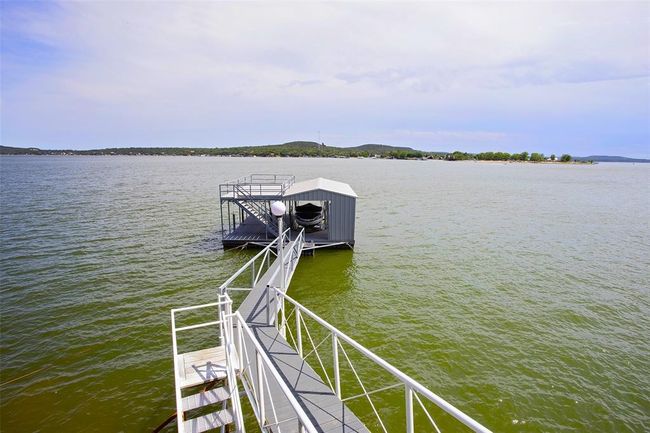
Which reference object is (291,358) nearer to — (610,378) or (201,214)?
(610,378)

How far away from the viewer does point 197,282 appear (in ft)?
52.4

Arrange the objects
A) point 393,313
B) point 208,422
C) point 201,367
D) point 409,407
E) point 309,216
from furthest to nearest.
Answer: point 309,216 < point 393,313 < point 201,367 < point 208,422 < point 409,407

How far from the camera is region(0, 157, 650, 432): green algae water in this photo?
8672mm

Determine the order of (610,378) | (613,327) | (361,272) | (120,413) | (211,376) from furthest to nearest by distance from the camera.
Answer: (361,272), (613,327), (610,378), (120,413), (211,376)

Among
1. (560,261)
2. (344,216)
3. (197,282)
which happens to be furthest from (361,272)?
→ (560,261)

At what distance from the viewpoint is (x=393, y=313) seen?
1320 cm

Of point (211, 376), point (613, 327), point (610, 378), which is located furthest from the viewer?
point (613, 327)

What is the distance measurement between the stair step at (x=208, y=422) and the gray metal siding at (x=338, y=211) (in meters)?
14.5

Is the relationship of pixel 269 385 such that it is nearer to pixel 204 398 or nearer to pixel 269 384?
pixel 269 384

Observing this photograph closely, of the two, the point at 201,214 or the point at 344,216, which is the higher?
the point at 344,216

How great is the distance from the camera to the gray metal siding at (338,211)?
2034 centimetres

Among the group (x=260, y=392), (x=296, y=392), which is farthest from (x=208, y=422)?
(x=296, y=392)

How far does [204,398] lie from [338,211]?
14.9 metres

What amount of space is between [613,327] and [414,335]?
7.10 metres
